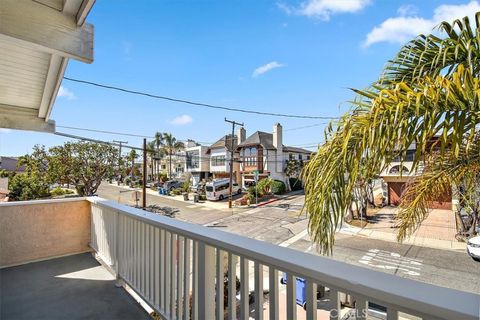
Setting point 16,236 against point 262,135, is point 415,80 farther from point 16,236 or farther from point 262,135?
point 262,135

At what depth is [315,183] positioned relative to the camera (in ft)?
5.78

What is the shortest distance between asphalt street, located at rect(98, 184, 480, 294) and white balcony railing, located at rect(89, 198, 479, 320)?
223cm

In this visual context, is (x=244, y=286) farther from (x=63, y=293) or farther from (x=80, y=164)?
(x=80, y=164)

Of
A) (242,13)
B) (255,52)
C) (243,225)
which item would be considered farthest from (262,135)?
(242,13)

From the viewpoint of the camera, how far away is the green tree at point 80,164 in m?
15.3

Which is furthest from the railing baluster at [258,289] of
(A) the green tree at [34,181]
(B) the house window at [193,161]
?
(B) the house window at [193,161]

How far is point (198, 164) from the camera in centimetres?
3080

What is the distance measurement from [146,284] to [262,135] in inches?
904

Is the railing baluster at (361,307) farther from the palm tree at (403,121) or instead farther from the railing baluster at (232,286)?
the palm tree at (403,121)

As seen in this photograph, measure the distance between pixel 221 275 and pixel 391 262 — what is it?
27.5 ft

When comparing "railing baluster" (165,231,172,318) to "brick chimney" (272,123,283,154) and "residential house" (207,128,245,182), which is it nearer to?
Result: "brick chimney" (272,123,283,154)

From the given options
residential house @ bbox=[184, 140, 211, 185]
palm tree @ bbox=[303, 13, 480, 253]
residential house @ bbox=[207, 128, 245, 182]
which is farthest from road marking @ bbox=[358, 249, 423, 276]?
residential house @ bbox=[184, 140, 211, 185]

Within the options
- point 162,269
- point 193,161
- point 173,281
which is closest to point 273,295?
point 173,281

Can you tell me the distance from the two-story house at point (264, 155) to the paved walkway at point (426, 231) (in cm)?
1119
